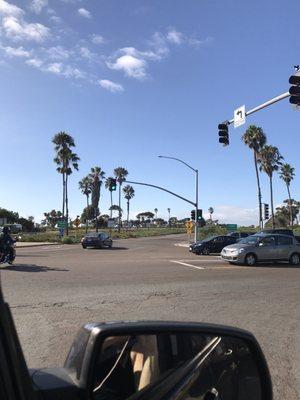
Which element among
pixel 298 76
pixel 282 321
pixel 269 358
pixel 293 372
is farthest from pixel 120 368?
pixel 298 76

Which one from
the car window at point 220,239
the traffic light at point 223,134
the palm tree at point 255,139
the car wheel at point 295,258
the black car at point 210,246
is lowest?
the car wheel at point 295,258

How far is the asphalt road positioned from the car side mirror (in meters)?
3.70

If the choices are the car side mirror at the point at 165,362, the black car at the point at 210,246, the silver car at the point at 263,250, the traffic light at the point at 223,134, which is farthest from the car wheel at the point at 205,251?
the car side mirror at the point at 165,362

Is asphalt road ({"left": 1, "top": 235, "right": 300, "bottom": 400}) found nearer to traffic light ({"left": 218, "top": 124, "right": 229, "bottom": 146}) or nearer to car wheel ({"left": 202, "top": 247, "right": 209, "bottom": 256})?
traffic light ({"left": 218, "top": 124, "right": 229, "bottom": 146})

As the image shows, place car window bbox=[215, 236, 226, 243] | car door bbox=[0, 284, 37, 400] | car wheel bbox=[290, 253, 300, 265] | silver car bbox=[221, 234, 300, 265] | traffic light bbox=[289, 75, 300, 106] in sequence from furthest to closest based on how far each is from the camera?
car window bbox=[215, 236, 226, 243], car wheel bbox=[290, 253, 300, 265], silver car bbox=[221, 234, 300, 265], traffic light bbox=[289, 75, 300, 106], car door bbox=[0, 284, 37, 400]

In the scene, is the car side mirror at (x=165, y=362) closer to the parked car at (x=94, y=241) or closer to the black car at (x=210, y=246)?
the black car at (x=210, y=246)

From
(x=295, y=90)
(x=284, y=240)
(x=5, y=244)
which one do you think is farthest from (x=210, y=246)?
(x=295, y=90)

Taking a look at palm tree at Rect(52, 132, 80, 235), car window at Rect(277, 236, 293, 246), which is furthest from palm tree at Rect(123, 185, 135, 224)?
car window at Rect(277, 236, 293, 246)

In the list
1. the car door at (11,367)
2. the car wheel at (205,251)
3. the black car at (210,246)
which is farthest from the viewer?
the black car at (210,246)

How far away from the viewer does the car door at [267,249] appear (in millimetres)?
26281

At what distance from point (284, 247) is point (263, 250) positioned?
1.23 metres

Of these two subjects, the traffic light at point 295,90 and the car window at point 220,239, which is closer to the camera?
the traffic light at point 295,90

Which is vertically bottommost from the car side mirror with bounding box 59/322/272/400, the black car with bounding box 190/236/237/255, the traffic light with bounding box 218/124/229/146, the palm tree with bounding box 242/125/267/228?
the car side mirror with bounding box 59/322/272/400

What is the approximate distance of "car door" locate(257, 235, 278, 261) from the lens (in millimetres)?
26281
